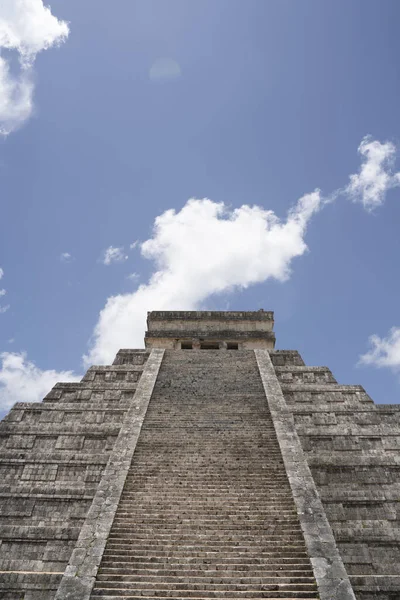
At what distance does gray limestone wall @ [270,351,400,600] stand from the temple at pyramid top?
5.12 metres

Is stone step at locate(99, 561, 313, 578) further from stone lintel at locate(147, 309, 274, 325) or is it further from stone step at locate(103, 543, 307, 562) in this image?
stone lintel at locate(147, 309, 274, 325)

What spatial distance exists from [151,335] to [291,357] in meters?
6.03

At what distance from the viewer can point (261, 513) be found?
782cm

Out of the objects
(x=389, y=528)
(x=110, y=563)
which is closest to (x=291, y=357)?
(x=389, y=528)

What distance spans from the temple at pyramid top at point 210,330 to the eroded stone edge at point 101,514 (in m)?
6.45

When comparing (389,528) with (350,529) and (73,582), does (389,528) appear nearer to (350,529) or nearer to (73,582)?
(350,529)

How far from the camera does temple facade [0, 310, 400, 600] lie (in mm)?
6602

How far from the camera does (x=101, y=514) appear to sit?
304 inches

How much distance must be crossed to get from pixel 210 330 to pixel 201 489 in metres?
10.7

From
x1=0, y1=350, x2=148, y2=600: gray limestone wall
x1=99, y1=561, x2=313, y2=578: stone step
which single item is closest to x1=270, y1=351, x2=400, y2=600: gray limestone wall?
x1=99, y1=561, x2=313, y2=578: stone step

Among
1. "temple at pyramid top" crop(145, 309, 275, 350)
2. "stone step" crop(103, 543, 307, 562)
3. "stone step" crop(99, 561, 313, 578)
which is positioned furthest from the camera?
"temple at pyramid top" crop(145, 309, 275, 350)

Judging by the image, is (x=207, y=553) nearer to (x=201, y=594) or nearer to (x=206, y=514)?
(x=201, y=594)

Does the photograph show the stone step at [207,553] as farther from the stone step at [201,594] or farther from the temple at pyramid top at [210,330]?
the temple at pyramid top at [210,330]

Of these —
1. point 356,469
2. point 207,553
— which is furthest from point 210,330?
point 207,553
